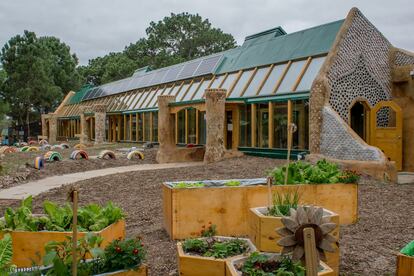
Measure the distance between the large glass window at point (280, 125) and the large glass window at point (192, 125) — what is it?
19.5 feet

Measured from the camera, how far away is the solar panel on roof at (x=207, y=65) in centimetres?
2288

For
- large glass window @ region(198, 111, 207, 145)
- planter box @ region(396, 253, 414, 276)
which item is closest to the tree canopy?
large glass window @ region(198, 111, 207, 145)

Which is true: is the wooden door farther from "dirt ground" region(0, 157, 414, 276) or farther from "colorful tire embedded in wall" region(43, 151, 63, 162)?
"colorful tire embedded in wall" region(43, 151, 63, 162)

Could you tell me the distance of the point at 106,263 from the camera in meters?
3.67

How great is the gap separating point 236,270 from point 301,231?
2.45ft

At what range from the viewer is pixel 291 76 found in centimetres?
1692

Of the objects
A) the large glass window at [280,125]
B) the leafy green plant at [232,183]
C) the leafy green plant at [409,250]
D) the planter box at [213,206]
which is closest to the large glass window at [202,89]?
the large glass window at [280,125]

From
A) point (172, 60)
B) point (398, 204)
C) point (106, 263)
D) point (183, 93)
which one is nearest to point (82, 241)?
point (106, 263)

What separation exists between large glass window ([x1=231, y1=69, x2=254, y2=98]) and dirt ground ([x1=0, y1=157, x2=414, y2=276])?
212 inches

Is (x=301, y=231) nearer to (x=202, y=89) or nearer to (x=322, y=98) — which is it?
(x=322, y=98)

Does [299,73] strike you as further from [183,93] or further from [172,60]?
[172,60]

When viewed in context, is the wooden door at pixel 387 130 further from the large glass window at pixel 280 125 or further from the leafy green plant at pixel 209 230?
the leafy green plant at pixel 209 230

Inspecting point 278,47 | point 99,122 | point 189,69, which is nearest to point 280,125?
point 278,47

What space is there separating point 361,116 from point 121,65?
136 feet
